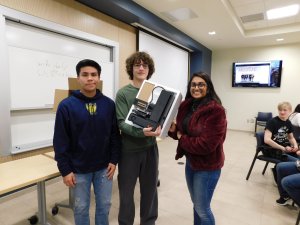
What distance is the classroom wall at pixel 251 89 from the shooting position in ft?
19.5

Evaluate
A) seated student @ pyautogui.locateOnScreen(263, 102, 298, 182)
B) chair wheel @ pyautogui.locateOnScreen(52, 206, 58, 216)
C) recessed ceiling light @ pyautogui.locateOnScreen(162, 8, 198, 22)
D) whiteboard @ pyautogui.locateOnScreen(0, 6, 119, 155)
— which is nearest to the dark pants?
chair wheel @ pyautogui.locateOnScreen(52, 206, 58, 216)

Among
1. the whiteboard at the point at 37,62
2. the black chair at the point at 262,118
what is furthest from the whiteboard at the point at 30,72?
the black chair at the point at 262,118

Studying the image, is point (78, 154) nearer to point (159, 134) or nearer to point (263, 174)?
point (159, 134)

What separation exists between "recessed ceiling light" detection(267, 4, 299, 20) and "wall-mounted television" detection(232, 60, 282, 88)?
2038mm

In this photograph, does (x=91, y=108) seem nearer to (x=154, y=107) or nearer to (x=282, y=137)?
(x=154, y=107)

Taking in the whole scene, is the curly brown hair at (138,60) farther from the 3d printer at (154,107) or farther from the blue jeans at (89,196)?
the blue jeans at (89,196)

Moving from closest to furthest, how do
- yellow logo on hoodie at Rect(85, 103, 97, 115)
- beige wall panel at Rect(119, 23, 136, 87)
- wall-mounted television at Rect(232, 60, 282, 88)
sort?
yellow logo on hoodie at Rect(85, 103, 97, 115) < beige wall panel at Rect(119, 23, 136, 87) < wall-mounted television at Rect(232, 60, 282, 88)

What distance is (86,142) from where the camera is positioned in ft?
4.41

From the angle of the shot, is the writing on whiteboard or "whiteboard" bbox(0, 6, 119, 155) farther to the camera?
the writing on whiteboard

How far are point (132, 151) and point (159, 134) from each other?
30 centimetres

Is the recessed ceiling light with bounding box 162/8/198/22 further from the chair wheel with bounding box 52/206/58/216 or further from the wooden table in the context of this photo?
the chair wheel with bounding box 52/206/58/216

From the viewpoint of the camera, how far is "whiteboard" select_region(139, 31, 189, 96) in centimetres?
425

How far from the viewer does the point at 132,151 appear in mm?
1481

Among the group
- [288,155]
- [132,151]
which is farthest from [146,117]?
[288,155]
